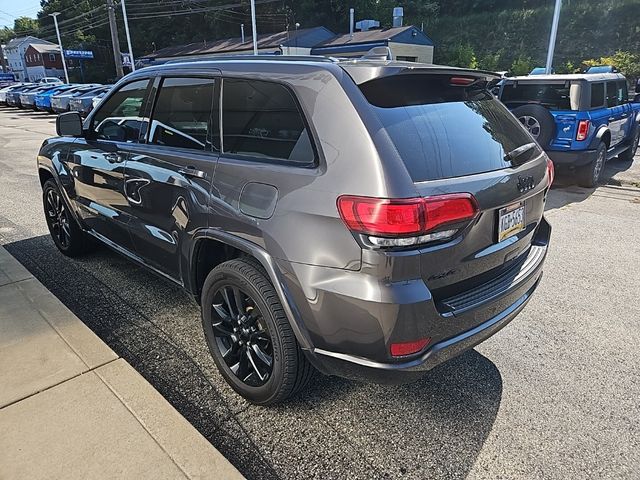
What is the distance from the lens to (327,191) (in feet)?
6.39

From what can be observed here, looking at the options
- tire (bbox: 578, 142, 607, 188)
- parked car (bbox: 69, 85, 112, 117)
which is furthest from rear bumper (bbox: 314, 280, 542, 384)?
parked car (bbox: 69, 85, 112, 117)

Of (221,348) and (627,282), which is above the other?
(221,348)

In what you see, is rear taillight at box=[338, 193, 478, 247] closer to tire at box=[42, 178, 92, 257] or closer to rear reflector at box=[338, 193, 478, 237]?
rear reflector at box=[338, 193, 478, 237]

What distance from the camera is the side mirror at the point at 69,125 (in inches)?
148

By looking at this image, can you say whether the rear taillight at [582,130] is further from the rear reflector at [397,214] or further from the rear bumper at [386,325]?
the rear reflector at [397,214]

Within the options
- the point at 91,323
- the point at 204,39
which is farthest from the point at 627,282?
the point at 204,39

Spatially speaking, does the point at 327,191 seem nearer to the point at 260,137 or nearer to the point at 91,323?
the point at 260,137

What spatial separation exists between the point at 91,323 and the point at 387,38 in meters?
32.4

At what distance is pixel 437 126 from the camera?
7.07ft

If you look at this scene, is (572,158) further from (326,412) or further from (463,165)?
(326,412)

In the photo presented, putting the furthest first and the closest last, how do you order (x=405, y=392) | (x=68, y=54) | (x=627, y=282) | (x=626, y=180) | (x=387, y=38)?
1. (x=68, y=54)
2. (x=387, y=38)
3. (x=626, y=180)
4. (x=627, y=282)
5. (x=405, y=392)

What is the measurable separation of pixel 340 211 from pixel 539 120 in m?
6.28

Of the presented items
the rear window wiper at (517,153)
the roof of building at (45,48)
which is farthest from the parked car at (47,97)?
the roof of building at (45,48)

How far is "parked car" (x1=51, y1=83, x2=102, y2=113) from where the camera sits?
69.2 feet
